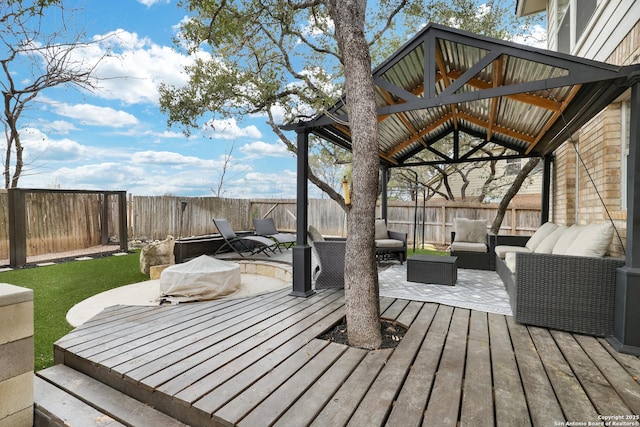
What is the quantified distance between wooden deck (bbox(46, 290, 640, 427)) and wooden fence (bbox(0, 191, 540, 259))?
4.79m

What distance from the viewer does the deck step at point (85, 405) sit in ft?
6.14

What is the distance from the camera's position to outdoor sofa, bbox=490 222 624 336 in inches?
107

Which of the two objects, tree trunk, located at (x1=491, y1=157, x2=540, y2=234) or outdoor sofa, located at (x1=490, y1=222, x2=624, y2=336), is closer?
outdoor sofa, located at (x1=490, y1=222, x2=624, y2=336)

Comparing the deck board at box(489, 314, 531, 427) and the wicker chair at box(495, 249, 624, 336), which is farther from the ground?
the wicker chair at box(495, 249, 624, 336)

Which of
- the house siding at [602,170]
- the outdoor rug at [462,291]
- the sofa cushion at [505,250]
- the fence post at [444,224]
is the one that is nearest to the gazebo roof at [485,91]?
the house siding at [602,170]

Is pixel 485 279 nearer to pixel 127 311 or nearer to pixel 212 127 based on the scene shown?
pixel 127 311

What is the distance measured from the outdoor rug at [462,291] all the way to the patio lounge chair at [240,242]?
3.04 meters

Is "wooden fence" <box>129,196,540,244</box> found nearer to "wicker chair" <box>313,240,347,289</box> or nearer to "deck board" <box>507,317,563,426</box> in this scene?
"wicker chair" <box>313,240,347,289</box>

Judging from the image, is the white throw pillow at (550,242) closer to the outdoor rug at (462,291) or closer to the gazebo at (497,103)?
the outdoor rug at (462,291)

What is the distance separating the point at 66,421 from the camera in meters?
1.88

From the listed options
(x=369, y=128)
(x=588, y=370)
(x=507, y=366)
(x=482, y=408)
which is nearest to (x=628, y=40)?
(x=369, y=128)

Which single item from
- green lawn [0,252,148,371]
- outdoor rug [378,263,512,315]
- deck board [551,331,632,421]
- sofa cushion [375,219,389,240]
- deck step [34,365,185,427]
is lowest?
green lawn [0,252,148,371]

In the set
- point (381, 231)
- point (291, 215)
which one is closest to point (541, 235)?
point (381, 231)

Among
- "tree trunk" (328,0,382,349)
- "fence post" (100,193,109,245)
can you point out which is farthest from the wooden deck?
"fence post" (100,193,109,245)
